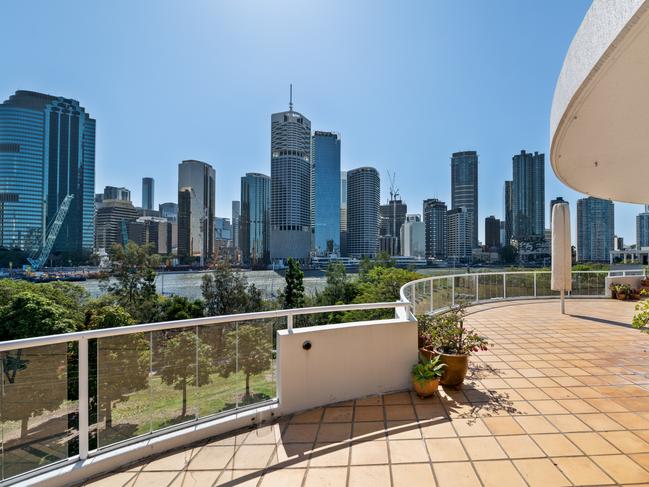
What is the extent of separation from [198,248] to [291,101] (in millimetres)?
67703

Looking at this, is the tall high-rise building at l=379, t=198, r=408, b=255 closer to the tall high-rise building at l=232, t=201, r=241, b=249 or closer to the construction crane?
the tall high-rise building at l=232, t=201, r=241, b=249

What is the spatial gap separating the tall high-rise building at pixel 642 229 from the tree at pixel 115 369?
59733 millimetres

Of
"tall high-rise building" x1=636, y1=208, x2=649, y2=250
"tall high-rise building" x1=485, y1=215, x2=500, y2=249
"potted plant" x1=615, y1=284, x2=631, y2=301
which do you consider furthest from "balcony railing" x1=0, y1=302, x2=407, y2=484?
"tall high-rise building" x1=485, y1=215, x2=500, y2=249

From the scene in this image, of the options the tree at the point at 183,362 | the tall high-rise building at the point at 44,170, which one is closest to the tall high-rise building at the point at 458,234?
the tree at the point at 183,362

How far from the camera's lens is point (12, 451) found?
78.7 inches

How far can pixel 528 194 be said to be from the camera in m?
69.9

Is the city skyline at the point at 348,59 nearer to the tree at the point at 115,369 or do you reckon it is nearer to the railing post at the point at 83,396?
the tree at the point at 115,369

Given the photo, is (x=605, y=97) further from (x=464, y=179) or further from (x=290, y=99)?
(x=290, y=99)

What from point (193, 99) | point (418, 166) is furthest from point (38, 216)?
point (418, 166)

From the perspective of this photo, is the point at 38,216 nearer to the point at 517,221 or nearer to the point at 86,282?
the point at 86,282

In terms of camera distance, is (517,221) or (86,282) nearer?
(86,282)

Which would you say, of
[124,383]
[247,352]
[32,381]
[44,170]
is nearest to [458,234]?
[247,352]

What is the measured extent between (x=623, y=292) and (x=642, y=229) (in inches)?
2105

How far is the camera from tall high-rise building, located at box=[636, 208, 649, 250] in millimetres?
44528
